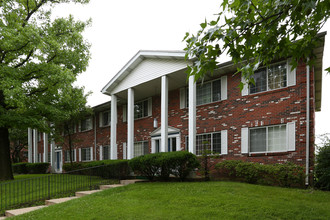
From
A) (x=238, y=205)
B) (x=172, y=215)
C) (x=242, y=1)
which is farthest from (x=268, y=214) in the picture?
(x=242, y=1)

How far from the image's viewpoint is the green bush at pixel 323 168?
9.70 meters

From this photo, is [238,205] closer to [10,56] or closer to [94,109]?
[10,56]

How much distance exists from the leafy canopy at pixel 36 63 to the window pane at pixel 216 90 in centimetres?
748

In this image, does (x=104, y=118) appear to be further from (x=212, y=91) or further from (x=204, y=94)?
(x=212, y=91)

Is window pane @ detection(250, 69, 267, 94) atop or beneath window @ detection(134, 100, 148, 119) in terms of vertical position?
atop

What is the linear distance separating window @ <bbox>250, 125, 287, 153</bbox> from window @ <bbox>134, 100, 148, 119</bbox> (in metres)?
8.48

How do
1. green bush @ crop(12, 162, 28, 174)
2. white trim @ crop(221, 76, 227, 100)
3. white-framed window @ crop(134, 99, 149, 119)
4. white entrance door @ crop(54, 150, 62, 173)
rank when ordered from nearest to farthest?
1. white trim @ crop(221, 76, 227, 100)
2. white-framed window @ crop(134, 99, 149, 119)
3. green bush @ crop(12, 162, 28, 174)
4. white entrance door @ crop(54, 150, 62, 173)

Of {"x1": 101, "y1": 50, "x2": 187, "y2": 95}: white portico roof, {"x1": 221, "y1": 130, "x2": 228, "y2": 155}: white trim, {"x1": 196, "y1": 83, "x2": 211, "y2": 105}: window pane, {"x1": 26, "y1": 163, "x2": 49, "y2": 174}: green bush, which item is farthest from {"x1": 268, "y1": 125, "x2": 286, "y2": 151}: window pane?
{"x1": 26, "y1": 163, "x2": 49, "y2": 174}: green bush

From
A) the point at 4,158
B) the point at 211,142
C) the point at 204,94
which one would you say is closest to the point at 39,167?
the point at 4,158

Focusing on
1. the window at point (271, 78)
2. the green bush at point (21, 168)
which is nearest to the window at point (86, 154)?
the green bush at point (21, 168)

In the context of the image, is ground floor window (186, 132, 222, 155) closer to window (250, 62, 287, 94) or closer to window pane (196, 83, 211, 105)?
window pane (196, 83, 211, 105)

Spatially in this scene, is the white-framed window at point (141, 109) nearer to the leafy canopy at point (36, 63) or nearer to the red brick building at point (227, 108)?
the red brick building at point (227, 108)

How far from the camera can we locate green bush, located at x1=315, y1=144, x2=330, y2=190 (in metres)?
9.70

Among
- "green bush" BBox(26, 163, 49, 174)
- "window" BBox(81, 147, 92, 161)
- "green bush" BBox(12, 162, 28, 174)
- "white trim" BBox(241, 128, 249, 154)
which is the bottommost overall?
"green bush" BBox(12, 162, 28, 174)
